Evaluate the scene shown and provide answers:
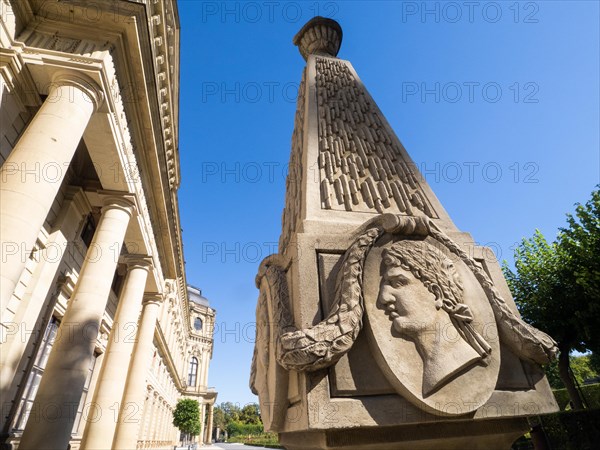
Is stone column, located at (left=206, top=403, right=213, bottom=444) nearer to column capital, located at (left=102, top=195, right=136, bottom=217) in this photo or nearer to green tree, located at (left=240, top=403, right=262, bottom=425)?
green tree, located at (left=240, top=403, right=262, bottom=425)

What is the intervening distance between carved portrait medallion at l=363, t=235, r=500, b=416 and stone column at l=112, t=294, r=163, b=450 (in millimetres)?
14721

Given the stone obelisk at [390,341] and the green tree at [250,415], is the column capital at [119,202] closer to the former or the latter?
the stone obelisk at [390,341]

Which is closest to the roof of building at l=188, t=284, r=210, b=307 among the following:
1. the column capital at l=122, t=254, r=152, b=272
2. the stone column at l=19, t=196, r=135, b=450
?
the column capital at l=122, t=254, r=152, b=272

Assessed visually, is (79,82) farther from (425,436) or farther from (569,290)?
(569,290)

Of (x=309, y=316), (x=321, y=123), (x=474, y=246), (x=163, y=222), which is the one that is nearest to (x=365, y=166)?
(x=321, y=123)

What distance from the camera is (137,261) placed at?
12578 millimetres

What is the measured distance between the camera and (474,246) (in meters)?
3.07

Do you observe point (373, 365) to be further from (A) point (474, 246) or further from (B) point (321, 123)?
(B) point (321, 123)

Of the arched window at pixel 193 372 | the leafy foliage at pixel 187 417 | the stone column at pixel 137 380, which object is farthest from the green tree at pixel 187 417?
the stone column at pixel 137 380

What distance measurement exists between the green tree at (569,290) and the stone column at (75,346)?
661 inches

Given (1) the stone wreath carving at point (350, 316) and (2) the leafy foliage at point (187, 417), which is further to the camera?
(2) the leafy foliage at point (187, 417)

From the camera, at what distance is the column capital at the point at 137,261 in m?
12.5

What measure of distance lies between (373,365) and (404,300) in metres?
0.51

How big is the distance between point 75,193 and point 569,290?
65.6ft
